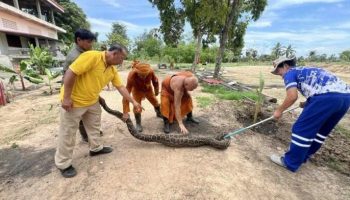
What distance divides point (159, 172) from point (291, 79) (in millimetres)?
2193

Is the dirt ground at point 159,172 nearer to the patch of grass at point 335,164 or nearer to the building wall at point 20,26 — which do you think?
the patch of grass at point 335,164

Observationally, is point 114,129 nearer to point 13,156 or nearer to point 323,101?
point 13,156

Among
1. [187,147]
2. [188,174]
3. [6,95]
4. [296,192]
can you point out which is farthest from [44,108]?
[296,192]

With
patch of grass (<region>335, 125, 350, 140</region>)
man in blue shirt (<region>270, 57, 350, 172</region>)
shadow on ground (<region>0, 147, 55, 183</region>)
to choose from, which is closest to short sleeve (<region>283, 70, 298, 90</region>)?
man in blue shirt (<region>270, 57, 350, 172</region>)

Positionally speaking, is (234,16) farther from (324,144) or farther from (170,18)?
(324,144)

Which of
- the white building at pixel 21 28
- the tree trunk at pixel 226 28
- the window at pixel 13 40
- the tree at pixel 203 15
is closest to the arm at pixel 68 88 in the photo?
the tree trunk at pixel 226 28

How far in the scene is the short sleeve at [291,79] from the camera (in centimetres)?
334

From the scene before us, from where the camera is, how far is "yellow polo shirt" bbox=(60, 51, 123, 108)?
2.80 m

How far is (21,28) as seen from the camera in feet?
68.2

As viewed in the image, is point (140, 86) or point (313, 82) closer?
point (313, 82)

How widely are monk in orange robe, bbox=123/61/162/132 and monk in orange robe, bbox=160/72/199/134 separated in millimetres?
301

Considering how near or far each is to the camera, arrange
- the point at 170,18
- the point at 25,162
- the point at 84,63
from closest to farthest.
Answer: the point at 84,63 < the point at 25,162 < the point at 170,18

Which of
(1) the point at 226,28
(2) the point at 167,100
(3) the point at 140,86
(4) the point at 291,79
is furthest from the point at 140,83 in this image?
(1) the point at 226,28

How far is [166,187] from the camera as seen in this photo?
9.68ft
